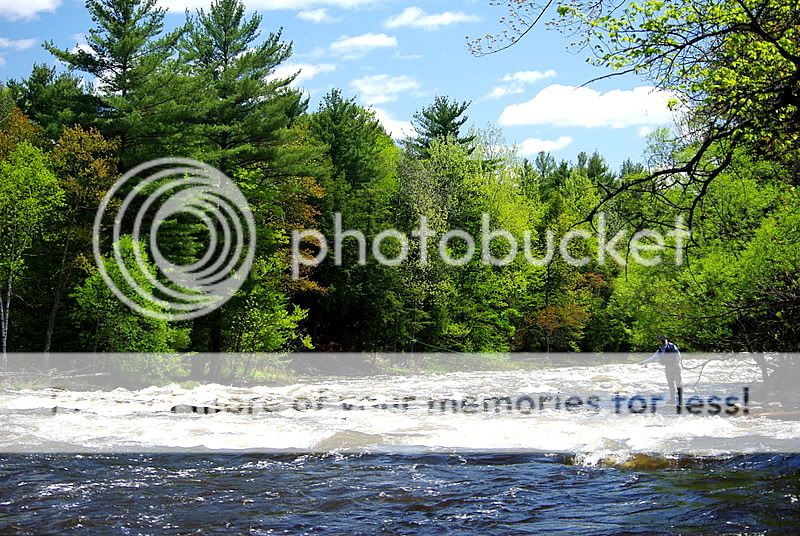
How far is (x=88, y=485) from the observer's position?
35.1ft

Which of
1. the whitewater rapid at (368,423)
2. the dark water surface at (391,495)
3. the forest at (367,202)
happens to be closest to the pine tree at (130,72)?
the forest at (367,202)

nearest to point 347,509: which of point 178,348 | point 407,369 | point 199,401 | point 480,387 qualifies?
point 199,401

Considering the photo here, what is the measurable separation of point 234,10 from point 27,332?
52.8 ft

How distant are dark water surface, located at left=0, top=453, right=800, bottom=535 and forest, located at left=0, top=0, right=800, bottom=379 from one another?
2.47 m

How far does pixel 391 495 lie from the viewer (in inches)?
407

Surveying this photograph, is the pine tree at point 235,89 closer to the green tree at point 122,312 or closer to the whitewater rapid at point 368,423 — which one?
the green tree at point 122,312

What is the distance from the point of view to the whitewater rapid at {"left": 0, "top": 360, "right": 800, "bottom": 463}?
14.0 meters

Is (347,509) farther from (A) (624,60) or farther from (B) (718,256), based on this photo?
(B) (718,256)

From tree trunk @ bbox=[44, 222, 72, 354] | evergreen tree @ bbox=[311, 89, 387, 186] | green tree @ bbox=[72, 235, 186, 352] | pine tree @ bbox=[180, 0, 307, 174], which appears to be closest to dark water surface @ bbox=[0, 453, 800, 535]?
green tree @ bbox=[72, 235, 186, 352]

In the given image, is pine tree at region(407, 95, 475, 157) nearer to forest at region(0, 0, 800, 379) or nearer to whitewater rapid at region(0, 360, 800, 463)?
forest at region(0, 0, 800, 379)

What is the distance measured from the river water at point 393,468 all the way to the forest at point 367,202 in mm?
2415

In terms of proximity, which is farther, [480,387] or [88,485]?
[480,387]

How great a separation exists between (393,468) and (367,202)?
98.9 feet

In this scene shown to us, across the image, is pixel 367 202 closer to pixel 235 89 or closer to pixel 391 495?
pixel 235 89
